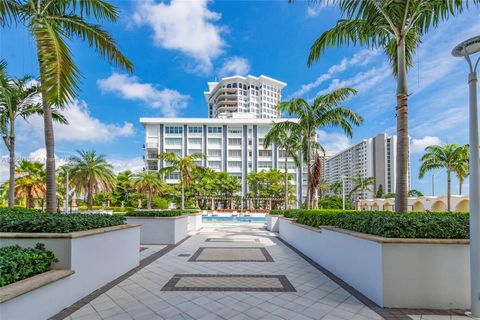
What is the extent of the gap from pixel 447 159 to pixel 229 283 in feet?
85.6

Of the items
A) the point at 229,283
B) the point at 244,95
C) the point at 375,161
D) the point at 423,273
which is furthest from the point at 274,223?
the point at 244,95

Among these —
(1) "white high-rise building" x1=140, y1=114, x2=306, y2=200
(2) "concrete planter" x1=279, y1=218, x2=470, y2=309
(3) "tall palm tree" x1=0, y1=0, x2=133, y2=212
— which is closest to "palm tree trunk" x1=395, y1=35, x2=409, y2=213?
(2) "concrete planter" x1=279, y1=218, x2=470, y2=309

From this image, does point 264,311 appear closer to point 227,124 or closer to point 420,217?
point 420,217

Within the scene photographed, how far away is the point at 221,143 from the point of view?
60031 mm

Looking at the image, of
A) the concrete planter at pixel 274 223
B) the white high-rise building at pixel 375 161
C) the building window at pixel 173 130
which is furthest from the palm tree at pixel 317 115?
the white high-rise building at pixel 375 161

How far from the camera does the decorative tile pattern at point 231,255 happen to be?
8141mm

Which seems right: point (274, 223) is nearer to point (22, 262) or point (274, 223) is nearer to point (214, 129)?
point (22, 262)

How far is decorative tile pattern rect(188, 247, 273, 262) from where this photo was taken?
8141mm

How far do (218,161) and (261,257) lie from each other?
5216 cm

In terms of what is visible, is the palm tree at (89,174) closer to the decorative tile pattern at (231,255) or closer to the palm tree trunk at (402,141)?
the decorative tile pattern at (231,255)

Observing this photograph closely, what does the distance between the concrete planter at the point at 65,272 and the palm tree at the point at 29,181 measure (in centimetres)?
2462

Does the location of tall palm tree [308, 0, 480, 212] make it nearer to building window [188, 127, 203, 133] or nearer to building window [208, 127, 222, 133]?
building window [208, 127, 222, 133]

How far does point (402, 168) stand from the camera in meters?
5.84

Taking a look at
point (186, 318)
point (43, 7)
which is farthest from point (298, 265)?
point (43, 7)
